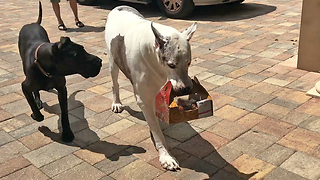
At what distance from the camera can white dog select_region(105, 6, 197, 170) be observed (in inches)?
109

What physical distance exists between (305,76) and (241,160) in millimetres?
2427

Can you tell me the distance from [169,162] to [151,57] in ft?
3.16

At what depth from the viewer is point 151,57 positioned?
3.05 metres

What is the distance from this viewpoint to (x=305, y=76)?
5.21 m

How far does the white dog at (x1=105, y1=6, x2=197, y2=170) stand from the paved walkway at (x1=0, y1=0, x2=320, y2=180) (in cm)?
42

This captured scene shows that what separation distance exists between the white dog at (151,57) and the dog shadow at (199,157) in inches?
6.6

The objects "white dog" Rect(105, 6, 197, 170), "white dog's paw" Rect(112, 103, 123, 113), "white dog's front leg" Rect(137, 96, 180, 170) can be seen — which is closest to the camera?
"white dog" Rect(105, 6, 197, 170)

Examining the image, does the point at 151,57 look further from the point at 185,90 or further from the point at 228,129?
the point at 228,129

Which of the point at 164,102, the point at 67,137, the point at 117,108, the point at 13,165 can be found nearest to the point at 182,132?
the point at 117,108

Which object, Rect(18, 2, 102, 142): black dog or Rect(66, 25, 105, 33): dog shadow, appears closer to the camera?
Rect(18, 2, 102, 142): black dog

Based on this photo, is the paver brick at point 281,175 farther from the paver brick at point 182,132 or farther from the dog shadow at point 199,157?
the paver brick at point 182,132

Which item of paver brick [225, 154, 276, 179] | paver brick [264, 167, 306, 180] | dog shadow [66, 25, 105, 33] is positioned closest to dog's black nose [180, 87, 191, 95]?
paver brick [225, 154, 276, 179]

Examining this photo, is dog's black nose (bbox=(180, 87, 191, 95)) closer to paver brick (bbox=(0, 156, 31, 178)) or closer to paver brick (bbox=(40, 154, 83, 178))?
paver brick (bbox=(40, 154, 83, 178))

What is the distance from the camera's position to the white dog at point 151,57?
2.77 metres
